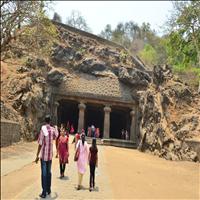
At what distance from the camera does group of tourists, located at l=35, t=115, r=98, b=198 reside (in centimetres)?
748

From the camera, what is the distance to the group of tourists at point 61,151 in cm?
748

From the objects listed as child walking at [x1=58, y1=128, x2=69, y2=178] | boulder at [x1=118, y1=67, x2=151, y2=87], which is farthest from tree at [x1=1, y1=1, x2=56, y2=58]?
boulder at [x1=118, y1=67, x2=151, y2=87]

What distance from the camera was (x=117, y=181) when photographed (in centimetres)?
1049

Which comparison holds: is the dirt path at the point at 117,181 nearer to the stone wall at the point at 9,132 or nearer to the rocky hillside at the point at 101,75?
the rocky hillside at the point at 101,75

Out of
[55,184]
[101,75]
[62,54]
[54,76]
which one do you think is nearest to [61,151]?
[55,184]

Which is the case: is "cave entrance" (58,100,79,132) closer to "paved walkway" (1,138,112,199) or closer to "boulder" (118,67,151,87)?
"paved walkway" (1,138,112,199)

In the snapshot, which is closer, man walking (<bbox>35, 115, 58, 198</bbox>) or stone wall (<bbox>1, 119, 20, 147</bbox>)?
man walking (<bbox>35, 115, 58, 198</bbox>)

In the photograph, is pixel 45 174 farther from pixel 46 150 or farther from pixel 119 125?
pixel 119 125

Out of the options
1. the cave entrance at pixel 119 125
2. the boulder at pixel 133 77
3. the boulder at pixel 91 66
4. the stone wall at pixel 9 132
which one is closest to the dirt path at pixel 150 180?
the cave entrance at pixel 119 125

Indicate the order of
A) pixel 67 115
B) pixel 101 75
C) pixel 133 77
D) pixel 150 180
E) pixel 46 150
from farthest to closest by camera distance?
pixel 133 77
pixel 101 75
pixel 67 115
pixel 150 180
pixel 46 150

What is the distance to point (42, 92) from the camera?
27688 millimetres

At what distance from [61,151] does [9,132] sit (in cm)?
1149

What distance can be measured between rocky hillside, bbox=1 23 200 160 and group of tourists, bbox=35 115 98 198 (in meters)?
3.35

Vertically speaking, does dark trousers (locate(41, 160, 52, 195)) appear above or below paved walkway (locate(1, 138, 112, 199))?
above
